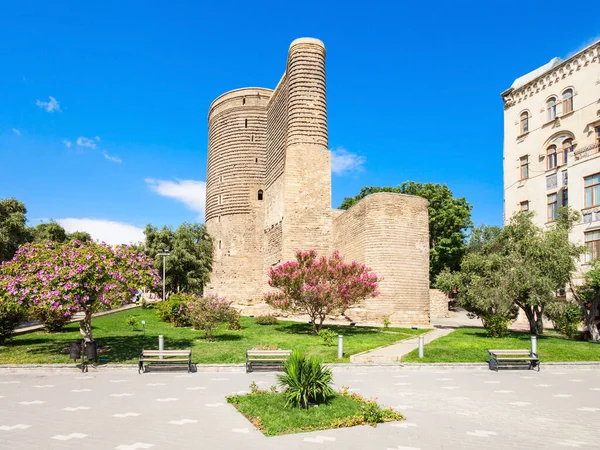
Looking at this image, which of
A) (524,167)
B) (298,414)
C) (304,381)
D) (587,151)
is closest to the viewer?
(298,414)

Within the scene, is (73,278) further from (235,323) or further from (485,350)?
(485,350)

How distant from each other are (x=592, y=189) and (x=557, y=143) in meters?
5.69

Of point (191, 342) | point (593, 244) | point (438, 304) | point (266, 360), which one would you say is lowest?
point (438, 304)

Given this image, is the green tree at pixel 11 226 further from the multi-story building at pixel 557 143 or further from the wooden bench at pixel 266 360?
the multi-story building at pixel 557 143

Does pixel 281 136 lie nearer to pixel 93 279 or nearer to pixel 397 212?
pixel 397 212

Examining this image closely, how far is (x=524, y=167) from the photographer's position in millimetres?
30766

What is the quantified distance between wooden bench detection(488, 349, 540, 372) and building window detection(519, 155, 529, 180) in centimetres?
1968

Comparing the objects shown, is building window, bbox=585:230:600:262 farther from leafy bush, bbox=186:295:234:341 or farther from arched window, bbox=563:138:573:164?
leafy bush, bbox=186:295:234:341

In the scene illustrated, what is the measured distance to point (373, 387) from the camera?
34.2ft

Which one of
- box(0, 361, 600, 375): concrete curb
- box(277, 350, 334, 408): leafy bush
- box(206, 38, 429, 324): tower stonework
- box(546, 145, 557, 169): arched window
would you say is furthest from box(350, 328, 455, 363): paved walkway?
box(546, 145, 557, 169): arched window

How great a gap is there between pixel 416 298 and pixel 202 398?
20710mm

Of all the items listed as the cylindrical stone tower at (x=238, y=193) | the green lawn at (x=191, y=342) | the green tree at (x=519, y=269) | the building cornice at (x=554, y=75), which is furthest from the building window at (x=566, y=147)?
the cylindrical stone tower at (x=238, y=193)

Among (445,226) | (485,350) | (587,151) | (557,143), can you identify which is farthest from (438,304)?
(485,350)

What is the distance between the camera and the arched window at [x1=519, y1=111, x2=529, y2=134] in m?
31.2
